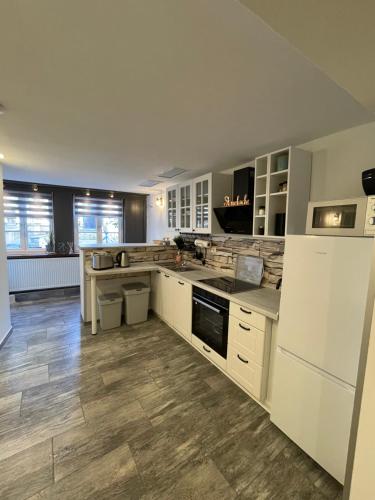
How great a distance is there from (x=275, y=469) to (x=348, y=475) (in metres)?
0.68

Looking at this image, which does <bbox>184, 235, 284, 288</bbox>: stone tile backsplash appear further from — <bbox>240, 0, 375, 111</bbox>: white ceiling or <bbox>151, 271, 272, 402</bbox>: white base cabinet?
<bbox>240, 0, 375, 111</bbox>: white ceiling

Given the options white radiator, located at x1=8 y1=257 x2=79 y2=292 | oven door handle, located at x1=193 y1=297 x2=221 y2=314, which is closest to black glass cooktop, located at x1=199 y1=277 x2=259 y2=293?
oven door handle, located at x1=193 y1=297 x2=221 y2=314

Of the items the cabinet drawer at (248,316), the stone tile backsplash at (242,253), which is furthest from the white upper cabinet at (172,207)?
the cabinet drawer at (248,316)

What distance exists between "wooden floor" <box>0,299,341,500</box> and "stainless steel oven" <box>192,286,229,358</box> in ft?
0.92

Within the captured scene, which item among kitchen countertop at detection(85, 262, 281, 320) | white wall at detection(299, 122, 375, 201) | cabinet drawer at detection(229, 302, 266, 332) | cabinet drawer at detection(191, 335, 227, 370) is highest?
white wall at detection(299, 122, 375, 201)

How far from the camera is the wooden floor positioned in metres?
1.31

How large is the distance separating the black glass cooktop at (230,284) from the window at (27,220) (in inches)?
165

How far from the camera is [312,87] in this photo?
1.30m

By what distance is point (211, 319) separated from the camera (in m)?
2.46

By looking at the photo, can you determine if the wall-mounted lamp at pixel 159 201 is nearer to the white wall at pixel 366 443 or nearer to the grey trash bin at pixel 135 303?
the grey trash bin at pixel 135 303

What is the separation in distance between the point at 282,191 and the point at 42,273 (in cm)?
497

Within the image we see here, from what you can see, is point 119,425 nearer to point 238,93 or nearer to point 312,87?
point 238,93

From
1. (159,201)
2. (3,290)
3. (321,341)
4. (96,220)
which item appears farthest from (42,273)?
(321,341)

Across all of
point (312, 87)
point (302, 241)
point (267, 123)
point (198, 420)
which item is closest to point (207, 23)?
point (312, 87)
